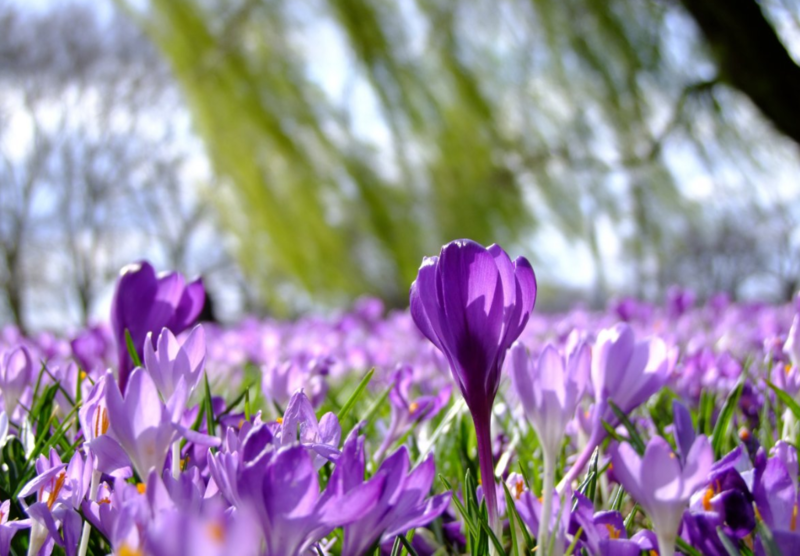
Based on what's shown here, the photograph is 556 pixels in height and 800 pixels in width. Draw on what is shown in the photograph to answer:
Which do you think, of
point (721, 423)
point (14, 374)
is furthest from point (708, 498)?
point (14, 374)

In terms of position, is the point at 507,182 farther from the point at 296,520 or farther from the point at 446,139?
the point at 296,520

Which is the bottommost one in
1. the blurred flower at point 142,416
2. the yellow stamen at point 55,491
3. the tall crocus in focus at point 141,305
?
the yellow stamen at point 55,491

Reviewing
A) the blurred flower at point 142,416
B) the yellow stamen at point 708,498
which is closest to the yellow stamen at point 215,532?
the blurred flower at point 142,416

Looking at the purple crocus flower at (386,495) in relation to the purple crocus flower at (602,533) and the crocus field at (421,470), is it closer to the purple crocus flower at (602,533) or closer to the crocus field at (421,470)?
the crocus field at (421,470)

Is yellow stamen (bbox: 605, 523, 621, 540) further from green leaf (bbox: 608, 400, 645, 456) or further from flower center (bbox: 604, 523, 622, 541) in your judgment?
green leaf (bbox: 608, 400, 645, 456)

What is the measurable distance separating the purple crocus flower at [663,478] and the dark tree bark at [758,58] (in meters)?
4.48

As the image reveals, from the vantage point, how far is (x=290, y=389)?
3.84ft

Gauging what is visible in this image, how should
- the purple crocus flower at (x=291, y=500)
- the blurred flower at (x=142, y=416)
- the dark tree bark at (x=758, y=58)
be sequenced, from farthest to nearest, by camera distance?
the dark tree bark at (x=758, y=58)
the blurred flower at (x=142, y=416)
the purple crocus flower at (x=291, y=500)

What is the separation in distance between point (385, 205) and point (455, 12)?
8.37 feet

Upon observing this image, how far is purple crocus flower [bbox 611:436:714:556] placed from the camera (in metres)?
0.52

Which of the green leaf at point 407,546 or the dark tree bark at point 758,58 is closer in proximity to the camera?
the green leaf at point 407,546

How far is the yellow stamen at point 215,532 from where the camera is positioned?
328 mm

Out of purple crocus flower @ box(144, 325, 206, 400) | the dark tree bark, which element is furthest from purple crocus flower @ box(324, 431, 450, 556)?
the dark tree bark

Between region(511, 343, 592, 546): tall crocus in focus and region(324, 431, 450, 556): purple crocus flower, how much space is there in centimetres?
13
